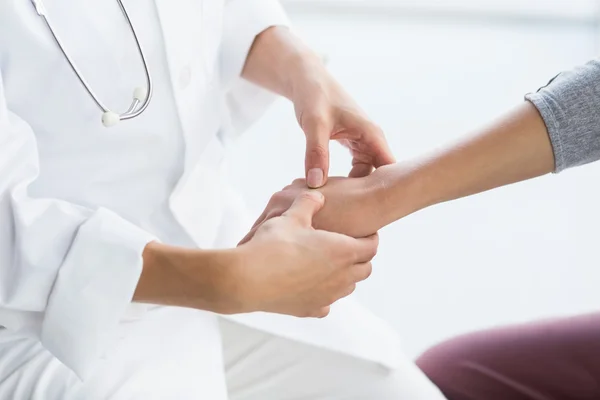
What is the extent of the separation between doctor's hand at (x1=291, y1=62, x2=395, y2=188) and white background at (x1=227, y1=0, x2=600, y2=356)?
0.36m

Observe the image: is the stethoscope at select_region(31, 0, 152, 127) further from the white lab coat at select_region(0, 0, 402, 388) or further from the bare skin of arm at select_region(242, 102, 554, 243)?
the bare skin of arm at select_region(242, 102, 554, 243)

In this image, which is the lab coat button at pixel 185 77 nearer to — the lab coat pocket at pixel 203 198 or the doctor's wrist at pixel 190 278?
the lab coat pocket at pixel 203 198

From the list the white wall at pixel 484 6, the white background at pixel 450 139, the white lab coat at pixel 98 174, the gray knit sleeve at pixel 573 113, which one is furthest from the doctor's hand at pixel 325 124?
the white wall at pixel 484 6

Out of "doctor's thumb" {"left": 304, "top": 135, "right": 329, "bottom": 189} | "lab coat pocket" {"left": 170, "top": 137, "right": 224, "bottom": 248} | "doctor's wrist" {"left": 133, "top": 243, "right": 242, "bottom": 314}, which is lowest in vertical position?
"doctor's wrist" {"left": 133, "top": 243, "right": 242, "bottom": 314}

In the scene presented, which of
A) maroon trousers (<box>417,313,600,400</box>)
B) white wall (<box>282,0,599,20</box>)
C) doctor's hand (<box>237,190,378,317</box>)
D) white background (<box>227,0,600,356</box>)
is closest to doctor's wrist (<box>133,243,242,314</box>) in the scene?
doctor's hand (<box>237,190,378,317</box>)

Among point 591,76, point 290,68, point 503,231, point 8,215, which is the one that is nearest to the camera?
point 8,215

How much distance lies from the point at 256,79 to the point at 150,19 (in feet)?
0.82

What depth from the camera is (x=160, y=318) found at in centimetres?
100

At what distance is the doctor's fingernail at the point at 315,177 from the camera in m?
1.04

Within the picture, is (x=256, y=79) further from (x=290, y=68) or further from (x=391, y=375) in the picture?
(x=391, y=375)

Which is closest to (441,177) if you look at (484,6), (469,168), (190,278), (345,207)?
(469,168)

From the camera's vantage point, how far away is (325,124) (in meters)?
1.05

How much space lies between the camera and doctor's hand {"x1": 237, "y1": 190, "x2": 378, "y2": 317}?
2.74ft

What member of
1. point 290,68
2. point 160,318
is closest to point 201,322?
point 160,318
